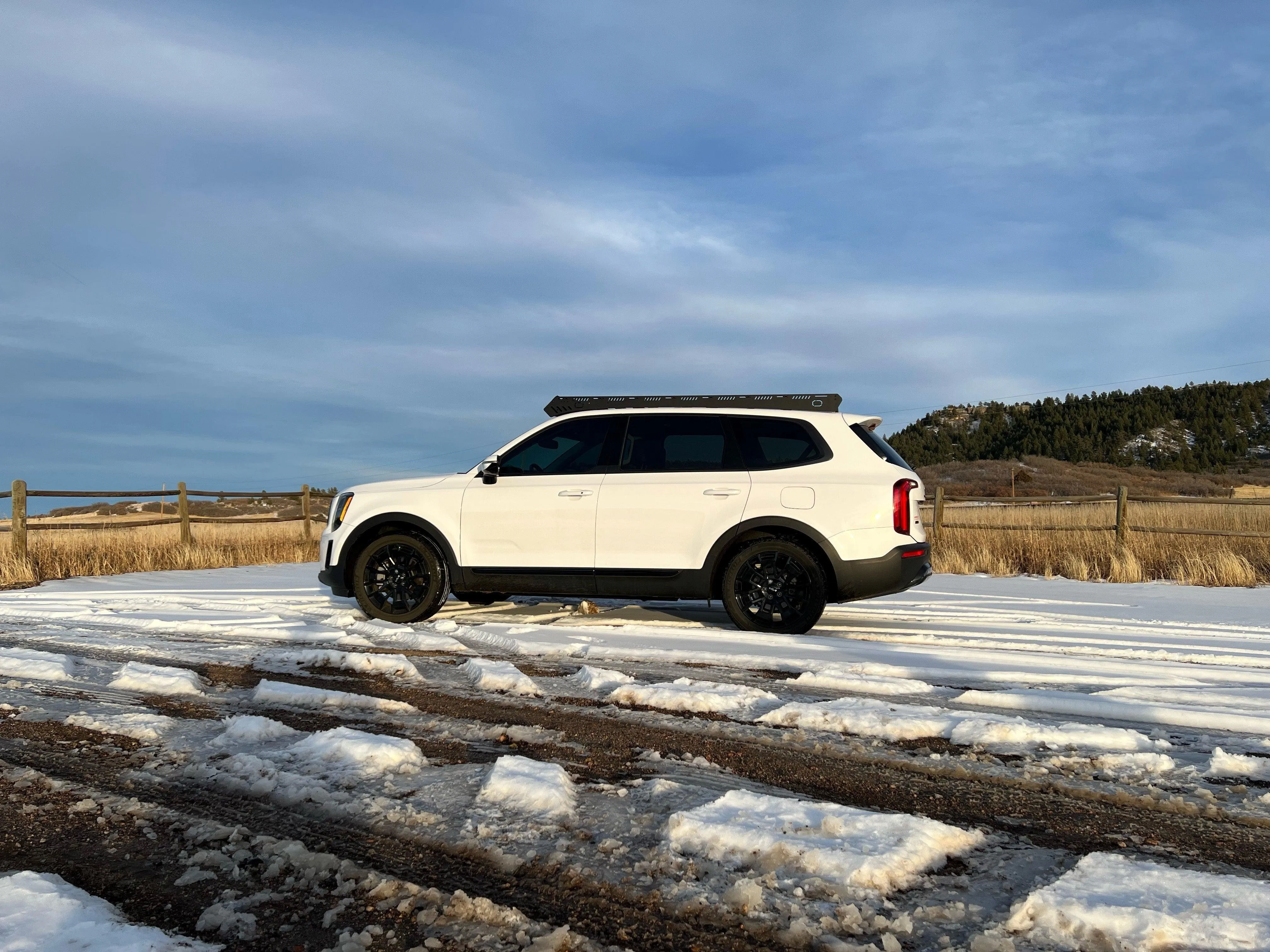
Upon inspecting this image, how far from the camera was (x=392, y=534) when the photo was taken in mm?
7469

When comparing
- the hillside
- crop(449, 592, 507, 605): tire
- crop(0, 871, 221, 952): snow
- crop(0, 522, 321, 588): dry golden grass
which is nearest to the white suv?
crop(449, 592, 507, 605): tire

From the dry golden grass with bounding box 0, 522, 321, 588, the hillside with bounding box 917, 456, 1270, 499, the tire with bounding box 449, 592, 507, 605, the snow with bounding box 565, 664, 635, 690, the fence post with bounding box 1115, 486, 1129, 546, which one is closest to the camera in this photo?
the snow with bounding box 565, 664, 635, 690

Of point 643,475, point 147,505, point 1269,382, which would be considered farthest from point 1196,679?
point 1269,382

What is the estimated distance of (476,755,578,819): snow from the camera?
2.71m

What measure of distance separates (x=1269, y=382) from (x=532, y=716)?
3183 inches

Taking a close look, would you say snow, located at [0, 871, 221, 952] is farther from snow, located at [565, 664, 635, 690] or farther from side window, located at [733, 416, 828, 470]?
side window, located at [733, 416, 828, 470]

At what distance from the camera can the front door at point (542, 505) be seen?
703 centimetres

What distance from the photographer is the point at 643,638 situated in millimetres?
6352

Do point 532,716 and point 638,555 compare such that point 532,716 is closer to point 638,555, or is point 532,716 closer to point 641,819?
point 641,819

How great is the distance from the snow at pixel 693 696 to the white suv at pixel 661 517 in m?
2.26

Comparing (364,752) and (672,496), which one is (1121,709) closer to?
(364,752)

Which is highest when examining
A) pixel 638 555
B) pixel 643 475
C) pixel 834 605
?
pixel 643 475

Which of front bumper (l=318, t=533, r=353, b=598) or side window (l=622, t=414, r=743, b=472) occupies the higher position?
side window (l=622, t=414, r=743, b=472)

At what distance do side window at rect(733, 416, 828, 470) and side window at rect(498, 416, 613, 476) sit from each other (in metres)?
1.10
